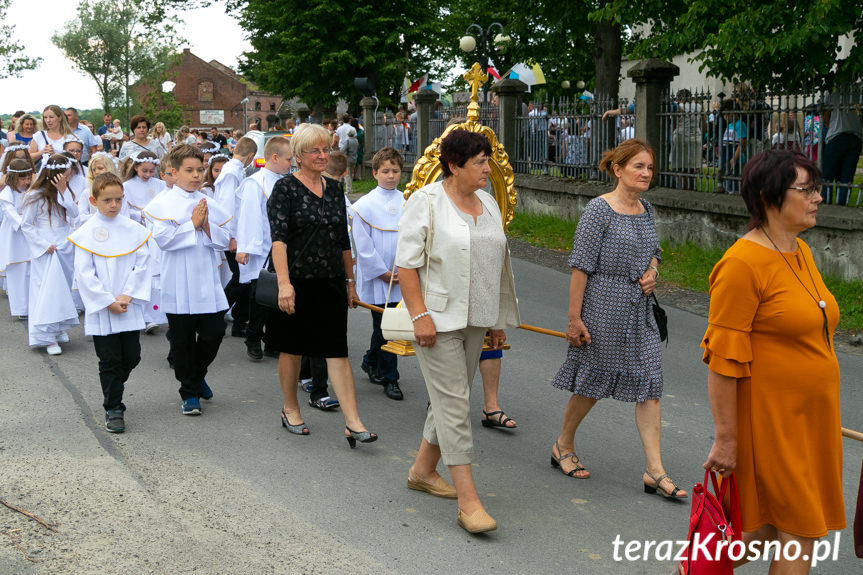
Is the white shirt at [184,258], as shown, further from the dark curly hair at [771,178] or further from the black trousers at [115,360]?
the dark curly hair at [771,178]

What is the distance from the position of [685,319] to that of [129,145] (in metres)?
8.58

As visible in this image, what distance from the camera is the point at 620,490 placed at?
5.42 meters

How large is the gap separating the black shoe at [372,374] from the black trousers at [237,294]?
1.89 m

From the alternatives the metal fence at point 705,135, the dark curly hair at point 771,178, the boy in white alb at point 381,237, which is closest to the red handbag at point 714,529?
the dark curly hair at point 771,178

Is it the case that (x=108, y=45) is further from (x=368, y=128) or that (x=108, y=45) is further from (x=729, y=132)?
(x=729, y=132)

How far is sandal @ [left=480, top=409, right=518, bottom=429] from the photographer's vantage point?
21.6 ft

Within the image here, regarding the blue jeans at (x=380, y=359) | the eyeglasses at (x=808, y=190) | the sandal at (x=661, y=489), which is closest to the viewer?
the eyeglasses at (x=808, y=190)

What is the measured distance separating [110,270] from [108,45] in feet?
262

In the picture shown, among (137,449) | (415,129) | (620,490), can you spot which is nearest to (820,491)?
(620,490)

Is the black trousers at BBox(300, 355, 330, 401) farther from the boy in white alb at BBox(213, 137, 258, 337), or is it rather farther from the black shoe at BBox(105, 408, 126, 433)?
the boy in white alb at BBox(213, 137, 258, 337)

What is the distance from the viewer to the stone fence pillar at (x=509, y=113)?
63.2 feet

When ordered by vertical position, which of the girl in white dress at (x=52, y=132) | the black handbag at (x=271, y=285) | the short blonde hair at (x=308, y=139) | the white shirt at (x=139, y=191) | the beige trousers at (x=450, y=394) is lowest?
the beige trousers at (x=450, y=394)

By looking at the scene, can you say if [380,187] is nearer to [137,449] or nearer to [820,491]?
[137,449]

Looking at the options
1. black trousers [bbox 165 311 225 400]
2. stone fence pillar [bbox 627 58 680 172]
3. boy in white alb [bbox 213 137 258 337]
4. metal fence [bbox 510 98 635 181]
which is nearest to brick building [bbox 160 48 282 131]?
metal fence [bbox 510 98 635 181]
